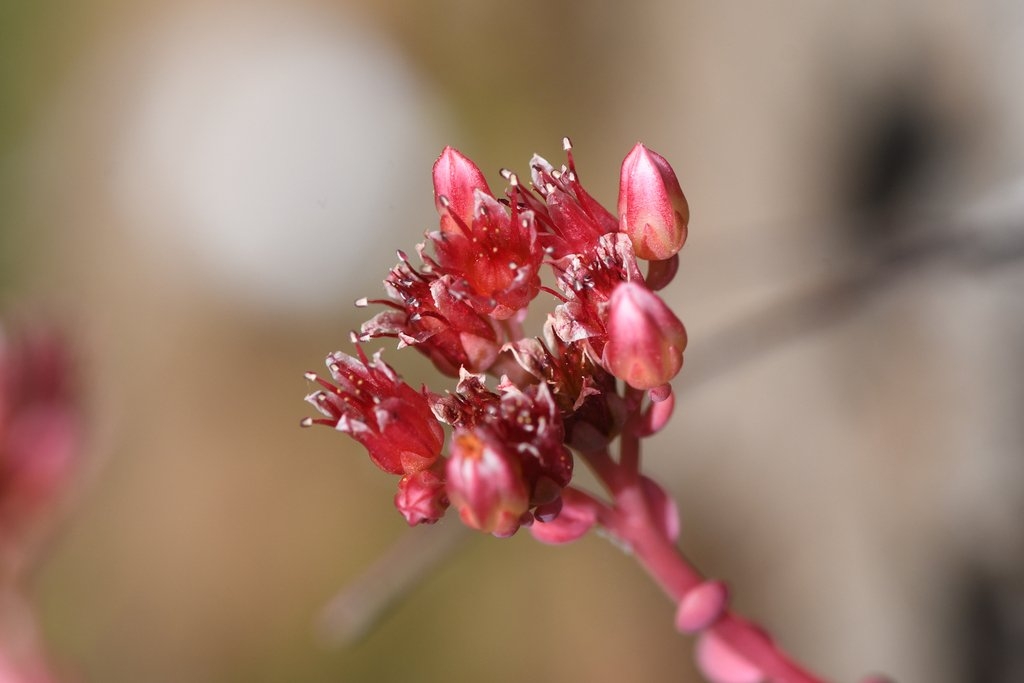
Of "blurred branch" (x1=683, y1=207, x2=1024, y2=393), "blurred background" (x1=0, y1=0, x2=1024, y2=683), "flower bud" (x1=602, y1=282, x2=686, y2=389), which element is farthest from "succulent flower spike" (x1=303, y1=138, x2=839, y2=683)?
"blurred branch" (x1=683, y1=207, x2=1024, y2=393)

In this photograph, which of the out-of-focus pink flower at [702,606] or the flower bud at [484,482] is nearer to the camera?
the flower bud at [484,482]

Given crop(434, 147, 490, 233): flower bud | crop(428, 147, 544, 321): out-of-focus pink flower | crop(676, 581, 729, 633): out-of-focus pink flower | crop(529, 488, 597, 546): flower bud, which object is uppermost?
crop(434, 147, 490, 233): flower bud

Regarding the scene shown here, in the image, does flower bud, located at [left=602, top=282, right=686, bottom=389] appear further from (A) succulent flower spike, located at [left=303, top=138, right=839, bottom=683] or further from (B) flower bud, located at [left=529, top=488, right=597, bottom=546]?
(B) flower bud, located at [left=529, top=488, right=597, bottom=546]

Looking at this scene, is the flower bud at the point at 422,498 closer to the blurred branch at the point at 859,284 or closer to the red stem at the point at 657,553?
the red stem at the point at 657,553

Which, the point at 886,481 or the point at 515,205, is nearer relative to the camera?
the point at 515,205

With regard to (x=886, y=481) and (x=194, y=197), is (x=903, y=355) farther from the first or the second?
(x=194, y=197)

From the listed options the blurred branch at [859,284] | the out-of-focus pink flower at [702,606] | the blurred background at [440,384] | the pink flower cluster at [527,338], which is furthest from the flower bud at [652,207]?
the blurred branch at [859,284]

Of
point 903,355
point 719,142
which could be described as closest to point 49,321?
point 719,142

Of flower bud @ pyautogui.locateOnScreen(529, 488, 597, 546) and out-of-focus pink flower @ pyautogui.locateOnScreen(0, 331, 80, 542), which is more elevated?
out-of-focus pink flower @ pyautogui.locateOnScreen(0, 331, 80, 542)
